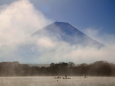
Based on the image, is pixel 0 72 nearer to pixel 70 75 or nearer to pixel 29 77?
pixel 29 77

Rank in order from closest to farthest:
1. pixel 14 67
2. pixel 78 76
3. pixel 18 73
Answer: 1. pixel 14 67
2. pixel 18 73
3. pixel 78 76

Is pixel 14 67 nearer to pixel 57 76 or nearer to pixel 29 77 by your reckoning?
pixel 29 77

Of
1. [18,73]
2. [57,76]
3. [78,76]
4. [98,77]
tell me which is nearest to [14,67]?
[18,73]

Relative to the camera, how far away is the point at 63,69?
52000 millimetres

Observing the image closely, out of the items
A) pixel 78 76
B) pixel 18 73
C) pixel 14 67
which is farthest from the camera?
pixel 78 76

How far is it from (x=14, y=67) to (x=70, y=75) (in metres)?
12.0

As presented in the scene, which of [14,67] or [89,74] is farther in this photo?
[89,74]

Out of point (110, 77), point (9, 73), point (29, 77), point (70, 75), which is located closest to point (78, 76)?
point (70, 75)

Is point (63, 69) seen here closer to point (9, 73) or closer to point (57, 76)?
point (57, 76)

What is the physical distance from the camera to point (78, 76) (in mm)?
53750

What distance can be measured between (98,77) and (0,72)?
1906 cm

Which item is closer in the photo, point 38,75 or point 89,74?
point 38,75

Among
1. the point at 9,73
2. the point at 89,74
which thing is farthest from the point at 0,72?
the point at 89,74

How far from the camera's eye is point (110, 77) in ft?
169
